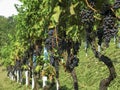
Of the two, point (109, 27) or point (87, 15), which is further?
point (87, 15)

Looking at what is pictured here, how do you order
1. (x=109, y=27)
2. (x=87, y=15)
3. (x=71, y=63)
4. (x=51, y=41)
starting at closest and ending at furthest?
1. (x=109, y=27)
2. (x=87, y=15)
3. (x=71, y=63)
4. (x=51, y=41)

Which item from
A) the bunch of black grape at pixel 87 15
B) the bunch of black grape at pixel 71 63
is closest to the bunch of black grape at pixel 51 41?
the bunch of black grape at pixel 71 63

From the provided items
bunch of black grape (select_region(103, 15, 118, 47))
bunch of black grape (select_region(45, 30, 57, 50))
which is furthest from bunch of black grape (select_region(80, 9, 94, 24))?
bunch of black grape (select_region(45, 30, 57, 50))

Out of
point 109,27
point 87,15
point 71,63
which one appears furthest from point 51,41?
point 109,27

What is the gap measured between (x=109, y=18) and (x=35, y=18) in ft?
59.8

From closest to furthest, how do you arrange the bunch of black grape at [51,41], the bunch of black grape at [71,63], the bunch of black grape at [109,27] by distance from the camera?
the bunch of black grape at [109,27]
the bunch of black grape at [71,63]
the bunch of black grape at [51,41]

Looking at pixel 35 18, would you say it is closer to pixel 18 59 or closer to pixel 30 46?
pixel 30 46

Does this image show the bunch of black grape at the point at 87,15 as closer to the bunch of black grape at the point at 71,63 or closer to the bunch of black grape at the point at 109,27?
the bunch of black grape at the point at 109,27

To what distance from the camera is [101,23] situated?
1059cm

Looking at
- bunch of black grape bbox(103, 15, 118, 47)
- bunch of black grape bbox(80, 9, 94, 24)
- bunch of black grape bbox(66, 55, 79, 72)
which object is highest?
bunch of black grape bbox(80, 9, 94, 24)

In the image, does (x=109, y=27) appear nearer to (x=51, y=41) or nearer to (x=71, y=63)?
(x=71, y=63)

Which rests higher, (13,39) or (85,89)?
(13,39)

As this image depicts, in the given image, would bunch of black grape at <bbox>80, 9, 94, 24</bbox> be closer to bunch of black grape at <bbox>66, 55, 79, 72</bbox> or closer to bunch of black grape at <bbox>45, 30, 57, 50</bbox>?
bunch of black grape at <bbox>66, 55, 79, 72</bbox>

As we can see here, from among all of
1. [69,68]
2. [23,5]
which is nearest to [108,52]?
[23,5]
